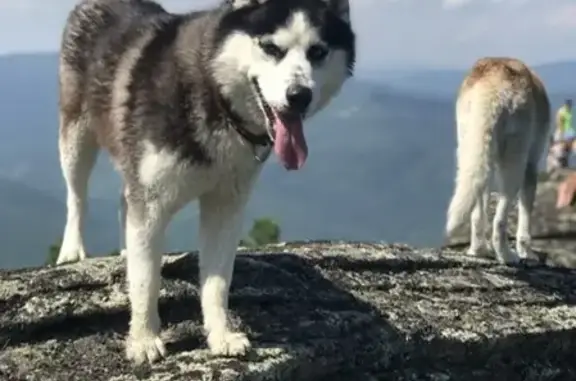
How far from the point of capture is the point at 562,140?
732 inches

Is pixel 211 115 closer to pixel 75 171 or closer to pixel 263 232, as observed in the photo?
pixel 75 171

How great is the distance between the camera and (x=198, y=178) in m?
4.66

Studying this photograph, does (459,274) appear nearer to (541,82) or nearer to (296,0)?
(296,0)

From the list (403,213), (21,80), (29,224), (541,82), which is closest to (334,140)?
(403,213)

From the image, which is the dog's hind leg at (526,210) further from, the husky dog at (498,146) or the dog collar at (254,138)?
the dog collar at (254,138)

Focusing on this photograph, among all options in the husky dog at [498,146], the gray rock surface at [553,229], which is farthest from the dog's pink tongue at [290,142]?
the gray rock surface at [553,229]

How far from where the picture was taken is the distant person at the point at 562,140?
17.4 m

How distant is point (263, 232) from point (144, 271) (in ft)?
21.8

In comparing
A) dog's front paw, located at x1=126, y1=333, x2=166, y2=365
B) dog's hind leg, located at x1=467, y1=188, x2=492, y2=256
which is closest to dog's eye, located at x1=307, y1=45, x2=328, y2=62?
dog's front paw, located at x1=126, y1=333, x2=166, y2=365

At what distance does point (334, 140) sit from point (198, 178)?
5045 inches

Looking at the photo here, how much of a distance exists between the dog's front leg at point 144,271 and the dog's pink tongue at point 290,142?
655mm

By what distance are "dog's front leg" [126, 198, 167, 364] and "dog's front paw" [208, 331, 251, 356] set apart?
0.23 m

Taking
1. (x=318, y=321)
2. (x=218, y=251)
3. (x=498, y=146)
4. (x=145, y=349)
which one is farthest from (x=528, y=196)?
(x=145, y=349)

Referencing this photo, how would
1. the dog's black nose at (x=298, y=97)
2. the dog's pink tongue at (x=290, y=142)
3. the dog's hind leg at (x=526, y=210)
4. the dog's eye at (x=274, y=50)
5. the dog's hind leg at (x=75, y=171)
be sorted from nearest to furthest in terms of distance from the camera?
the dog's black nose at (x=298, y=97)
the dog's eye at (x=274, y=50)
the dog's pink tongue at (x=290, y=142)
the dog's hind leg at (x=75, y=171)
the dog's hind leg at (x=526, y=210)
